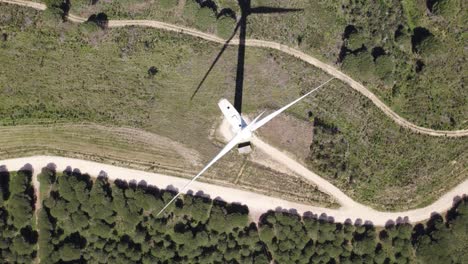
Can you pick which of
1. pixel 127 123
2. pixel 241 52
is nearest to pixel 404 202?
pixel 241 52

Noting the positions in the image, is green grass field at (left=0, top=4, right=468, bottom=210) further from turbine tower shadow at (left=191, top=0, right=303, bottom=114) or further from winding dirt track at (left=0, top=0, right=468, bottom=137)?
winding dirt track at (left=0, top=0, right=468, bottom=137)

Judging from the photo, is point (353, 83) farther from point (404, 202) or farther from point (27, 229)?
point (27, 229)

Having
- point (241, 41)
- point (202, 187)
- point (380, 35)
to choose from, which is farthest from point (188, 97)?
point (380, 35)

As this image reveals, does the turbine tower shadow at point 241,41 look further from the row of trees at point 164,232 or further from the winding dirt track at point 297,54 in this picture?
the row of trees at point 164,232

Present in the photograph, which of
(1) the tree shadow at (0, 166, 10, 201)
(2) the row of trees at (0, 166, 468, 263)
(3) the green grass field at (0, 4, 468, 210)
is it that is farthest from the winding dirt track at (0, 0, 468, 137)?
(1) the tree shadow at (0, 166, 10, 201)

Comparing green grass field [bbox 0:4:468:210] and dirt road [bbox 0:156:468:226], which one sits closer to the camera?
dirt road [bbox 0:156:468:226]

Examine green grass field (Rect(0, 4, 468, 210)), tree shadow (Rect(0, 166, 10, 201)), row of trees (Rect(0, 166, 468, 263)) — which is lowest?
row of trees (Rect(0, 166, 468, 263))

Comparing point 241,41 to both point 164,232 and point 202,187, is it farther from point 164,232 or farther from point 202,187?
point 164,232
